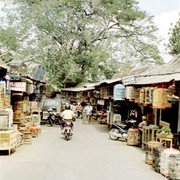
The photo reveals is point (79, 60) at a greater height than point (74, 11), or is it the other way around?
point (74, 11)

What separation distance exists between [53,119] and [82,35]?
13.6 meters

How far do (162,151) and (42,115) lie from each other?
1911cm

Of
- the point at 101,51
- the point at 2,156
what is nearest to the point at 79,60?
the point at 101,51

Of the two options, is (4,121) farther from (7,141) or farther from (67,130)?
(67,130)

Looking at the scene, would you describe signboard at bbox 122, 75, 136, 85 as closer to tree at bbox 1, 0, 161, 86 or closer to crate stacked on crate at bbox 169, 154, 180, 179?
crate stacked on crate at bbox 169, 154, 180, 179

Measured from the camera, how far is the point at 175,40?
143 ft

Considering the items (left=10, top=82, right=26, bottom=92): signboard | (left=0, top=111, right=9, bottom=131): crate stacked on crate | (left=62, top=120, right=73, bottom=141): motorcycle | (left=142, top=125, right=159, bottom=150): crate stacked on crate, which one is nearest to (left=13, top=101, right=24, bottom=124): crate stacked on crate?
(left=10, top=82, right=26, bottom=92): signboard

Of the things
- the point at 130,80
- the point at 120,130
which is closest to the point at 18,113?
the point at 120,130

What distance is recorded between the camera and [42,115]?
1189 inches

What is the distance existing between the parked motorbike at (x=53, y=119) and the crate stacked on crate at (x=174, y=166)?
60.0ft

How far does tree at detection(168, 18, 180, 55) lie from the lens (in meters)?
42.8

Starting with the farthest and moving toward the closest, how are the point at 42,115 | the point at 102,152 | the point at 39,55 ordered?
the point at 39,55 < the point at 42,115 < the point at 102,152

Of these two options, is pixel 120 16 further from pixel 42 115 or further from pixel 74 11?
pixel 42 115

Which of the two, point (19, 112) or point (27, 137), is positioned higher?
point (19, 112)
